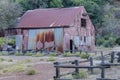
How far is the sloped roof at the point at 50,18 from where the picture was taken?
1634 inches

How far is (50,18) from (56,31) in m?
3.00

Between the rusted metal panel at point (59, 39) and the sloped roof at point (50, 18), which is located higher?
the sloped roof at point (50, 18)

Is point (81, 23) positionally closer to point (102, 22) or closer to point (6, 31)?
point (6, 31)

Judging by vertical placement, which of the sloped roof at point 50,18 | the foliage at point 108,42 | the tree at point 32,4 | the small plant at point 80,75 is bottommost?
the foliage at point 108,42

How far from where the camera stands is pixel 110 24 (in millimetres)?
62719

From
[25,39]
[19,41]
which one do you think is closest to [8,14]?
[19,41]

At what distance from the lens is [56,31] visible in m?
41.0

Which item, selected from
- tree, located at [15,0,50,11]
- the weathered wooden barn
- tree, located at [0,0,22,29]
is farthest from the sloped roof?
tree, located at [15,0,50,11]

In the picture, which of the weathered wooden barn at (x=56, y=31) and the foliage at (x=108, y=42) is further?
the foliage at (x=108, y=42)

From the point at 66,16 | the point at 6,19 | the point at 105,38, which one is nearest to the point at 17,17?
the point at 6,19

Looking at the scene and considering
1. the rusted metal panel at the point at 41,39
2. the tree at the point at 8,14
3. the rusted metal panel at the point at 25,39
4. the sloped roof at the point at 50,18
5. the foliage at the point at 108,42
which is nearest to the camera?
the rusted metal panel at the point at 41,39

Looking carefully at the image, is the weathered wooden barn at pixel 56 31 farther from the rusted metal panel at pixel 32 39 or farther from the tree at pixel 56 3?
the tree at pixel 56 3

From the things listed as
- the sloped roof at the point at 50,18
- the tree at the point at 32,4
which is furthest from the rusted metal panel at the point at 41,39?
the tree at the point at 32,4

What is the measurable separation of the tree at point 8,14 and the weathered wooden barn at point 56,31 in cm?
121
